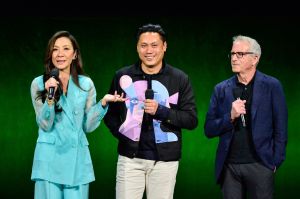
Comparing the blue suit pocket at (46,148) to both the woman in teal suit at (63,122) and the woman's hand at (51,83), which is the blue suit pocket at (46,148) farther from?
the woman's hand at (51,83)

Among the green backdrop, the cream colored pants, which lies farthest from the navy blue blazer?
the green backdrop

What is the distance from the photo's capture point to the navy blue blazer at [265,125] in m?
3.32

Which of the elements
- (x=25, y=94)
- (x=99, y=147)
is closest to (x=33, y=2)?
(x=25, y=94)

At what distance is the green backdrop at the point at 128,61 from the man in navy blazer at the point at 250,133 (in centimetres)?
243

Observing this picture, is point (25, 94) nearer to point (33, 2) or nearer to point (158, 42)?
point (33, 2)

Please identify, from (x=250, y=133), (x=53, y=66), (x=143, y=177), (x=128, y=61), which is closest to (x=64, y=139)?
(x=53, y=66)

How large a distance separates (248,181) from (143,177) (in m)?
0.59

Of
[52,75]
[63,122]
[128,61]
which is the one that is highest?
[128,61]

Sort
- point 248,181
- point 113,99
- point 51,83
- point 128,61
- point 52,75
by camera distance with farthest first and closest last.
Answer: point 128,61 → point 248,181 → point 113,99 → point 52,75 → point 51,83

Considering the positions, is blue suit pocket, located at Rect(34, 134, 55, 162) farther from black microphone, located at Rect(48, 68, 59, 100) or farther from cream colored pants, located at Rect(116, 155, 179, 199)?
cream colored pants, located at Rect(116, 155, 179, 199)

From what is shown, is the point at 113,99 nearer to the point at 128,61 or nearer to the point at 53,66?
the point at 53,66

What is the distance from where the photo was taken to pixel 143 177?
11.0 feet

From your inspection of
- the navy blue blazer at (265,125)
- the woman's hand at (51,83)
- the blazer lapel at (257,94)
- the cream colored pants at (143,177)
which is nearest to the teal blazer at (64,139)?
the woman's hand at (51,83)

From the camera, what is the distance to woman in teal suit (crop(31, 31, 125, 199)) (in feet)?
10.0
